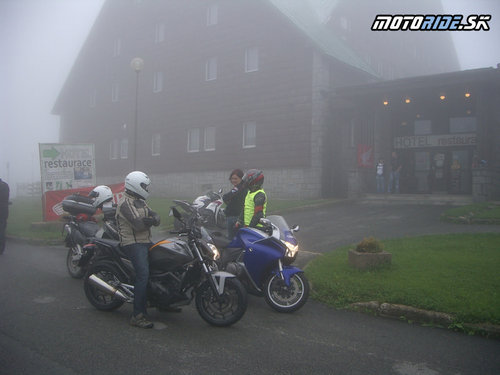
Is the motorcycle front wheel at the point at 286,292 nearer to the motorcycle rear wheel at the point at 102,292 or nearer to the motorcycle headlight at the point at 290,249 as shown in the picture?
the motorcycle headlight at the point at 290,249

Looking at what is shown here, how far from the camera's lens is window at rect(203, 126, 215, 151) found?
2584 cm

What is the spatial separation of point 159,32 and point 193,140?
26.4ft

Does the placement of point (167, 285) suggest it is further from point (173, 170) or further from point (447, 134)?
point (173, 170)

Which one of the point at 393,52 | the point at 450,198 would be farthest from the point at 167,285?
the point at 393,52

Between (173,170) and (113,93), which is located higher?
(113,93)

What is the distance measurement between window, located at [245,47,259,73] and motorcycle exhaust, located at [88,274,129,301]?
19.4 metres

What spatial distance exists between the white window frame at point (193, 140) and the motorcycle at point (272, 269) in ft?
68.2

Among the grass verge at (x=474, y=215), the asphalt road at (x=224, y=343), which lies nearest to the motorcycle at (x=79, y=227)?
the asphalt road at (x=224, y=343)

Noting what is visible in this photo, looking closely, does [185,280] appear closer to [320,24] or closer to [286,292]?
[286,292]

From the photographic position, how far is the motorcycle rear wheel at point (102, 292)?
19.3 feet

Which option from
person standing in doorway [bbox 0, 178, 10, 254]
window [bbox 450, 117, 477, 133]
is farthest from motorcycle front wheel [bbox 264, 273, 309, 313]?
window [bbox 450, 117, 477, 133]

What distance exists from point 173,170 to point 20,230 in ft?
46.1

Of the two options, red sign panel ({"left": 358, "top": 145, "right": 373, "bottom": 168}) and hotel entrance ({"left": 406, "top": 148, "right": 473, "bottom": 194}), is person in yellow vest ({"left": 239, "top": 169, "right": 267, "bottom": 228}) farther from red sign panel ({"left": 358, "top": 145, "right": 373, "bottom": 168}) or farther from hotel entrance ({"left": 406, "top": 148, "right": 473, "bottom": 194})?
hotel entrance ({"left": 406, "top": 148, "right": 473, "bottom": 194})

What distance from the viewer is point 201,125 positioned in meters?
26.1
